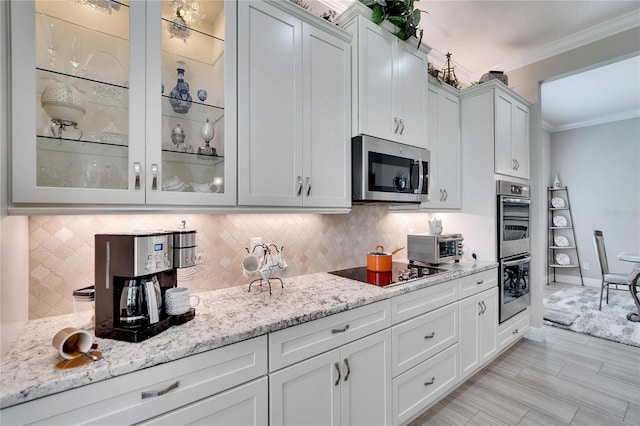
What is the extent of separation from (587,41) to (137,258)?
4233 millimetres

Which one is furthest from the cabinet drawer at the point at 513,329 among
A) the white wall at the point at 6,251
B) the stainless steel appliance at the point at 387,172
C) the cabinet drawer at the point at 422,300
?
the white wall at the point at 6,251

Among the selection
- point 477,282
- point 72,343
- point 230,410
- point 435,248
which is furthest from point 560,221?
point 72,343

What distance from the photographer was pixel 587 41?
285 centimetres

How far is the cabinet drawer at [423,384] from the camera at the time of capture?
1713 millimetres

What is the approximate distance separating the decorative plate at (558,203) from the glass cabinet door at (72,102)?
23.3 feet

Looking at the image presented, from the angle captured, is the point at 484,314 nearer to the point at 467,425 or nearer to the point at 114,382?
the point at 467,425

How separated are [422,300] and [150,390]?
152 centimetres

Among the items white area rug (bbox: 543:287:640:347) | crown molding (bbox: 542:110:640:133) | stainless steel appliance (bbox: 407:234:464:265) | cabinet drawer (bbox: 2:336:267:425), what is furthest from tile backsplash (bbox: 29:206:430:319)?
crown molding (bbox: 542:110:640:133)

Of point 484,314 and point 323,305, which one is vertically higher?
point 323,305

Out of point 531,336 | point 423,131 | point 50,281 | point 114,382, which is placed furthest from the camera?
point 531,336

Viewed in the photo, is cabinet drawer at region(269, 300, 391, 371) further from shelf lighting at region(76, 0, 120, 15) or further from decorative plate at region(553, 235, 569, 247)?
decorative plate at region(553, 235, 569, 247)

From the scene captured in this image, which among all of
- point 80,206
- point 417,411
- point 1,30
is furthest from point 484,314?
point 1,30

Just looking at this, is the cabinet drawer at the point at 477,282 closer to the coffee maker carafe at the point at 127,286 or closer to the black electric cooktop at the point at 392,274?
the black electric cooktop at the point at 392,274

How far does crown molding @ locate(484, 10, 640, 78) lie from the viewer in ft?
8.55
